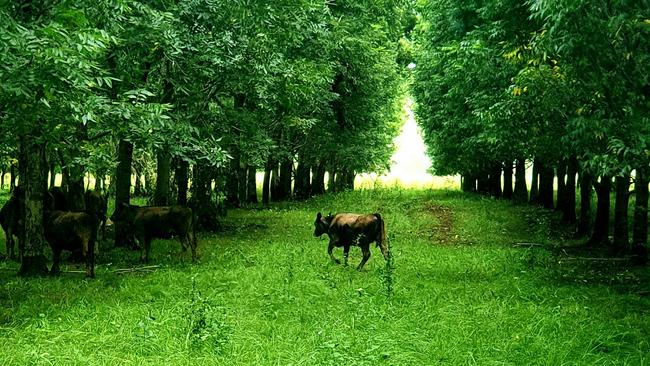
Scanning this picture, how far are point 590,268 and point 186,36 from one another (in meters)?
12.0

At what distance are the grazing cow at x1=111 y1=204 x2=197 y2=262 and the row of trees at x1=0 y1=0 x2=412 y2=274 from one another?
154cm

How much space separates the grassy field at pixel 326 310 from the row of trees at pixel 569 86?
254 cm

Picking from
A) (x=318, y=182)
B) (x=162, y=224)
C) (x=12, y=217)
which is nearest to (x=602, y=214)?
(x=162, y=224)

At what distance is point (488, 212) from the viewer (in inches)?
1262

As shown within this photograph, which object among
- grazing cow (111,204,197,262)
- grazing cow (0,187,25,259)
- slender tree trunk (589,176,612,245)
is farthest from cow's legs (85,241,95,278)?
slender tree trunk (589,176,612,245)

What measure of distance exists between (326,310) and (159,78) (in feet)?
40.2

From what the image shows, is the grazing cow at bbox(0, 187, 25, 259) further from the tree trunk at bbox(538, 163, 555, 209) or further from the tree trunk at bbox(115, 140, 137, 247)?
the tree trunk at bbox(538, 163, 555, 209)

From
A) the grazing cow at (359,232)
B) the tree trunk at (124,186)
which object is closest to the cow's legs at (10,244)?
the tree trunk at (124,186)

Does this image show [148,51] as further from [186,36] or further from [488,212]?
[488,212]

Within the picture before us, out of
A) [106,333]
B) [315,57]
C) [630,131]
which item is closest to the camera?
[106,333]

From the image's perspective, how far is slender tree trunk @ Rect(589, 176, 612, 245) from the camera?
2077cm

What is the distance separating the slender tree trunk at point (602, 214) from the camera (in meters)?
20.8

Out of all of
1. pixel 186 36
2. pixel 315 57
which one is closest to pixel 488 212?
pixel 315 57

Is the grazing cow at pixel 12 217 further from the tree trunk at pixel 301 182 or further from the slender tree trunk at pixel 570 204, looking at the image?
the tree trunk at pixel 301 182
